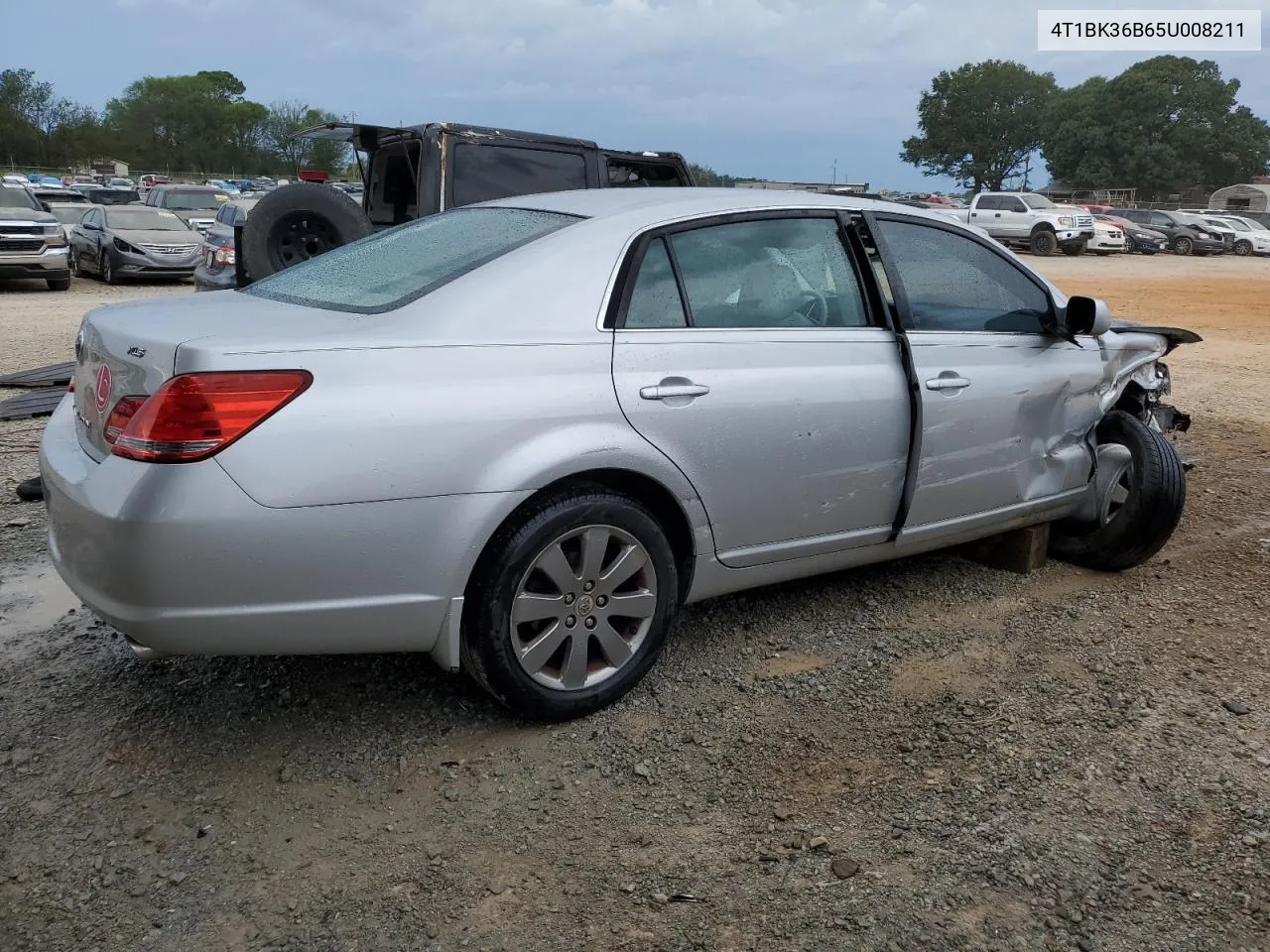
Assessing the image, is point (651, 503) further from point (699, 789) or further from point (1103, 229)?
point (1103, 229)

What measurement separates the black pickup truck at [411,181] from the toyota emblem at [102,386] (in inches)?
179

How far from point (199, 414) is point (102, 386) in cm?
53

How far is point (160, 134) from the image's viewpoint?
98750mm

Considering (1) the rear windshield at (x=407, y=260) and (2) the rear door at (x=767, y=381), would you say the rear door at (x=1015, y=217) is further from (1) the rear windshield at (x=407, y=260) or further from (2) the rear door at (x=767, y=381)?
(1) the rear windshield at (x=407, y=260)

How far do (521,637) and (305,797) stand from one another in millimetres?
713

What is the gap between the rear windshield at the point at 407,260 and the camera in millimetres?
3158

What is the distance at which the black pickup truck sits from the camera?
736 cm

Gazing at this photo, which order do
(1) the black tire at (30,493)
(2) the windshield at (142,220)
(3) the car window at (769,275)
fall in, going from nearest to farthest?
1. (3) the car window at (769,275)
2. (1) the black tire at (30,493)
3. (2) the windshield at (142,220)

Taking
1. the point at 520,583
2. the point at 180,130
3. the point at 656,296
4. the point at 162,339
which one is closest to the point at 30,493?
the point at 162,339

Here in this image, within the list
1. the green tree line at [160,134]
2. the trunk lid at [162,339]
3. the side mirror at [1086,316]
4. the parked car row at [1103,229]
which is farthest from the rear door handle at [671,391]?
the green tree line at [160,134]

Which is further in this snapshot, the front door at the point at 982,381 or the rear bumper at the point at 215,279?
the rear bumper at the point at 215,279

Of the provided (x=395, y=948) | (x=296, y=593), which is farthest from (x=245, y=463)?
(x=395, y=948)

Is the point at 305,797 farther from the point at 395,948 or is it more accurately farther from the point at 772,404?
the point at 772,404

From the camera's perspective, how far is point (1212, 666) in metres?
3.72
